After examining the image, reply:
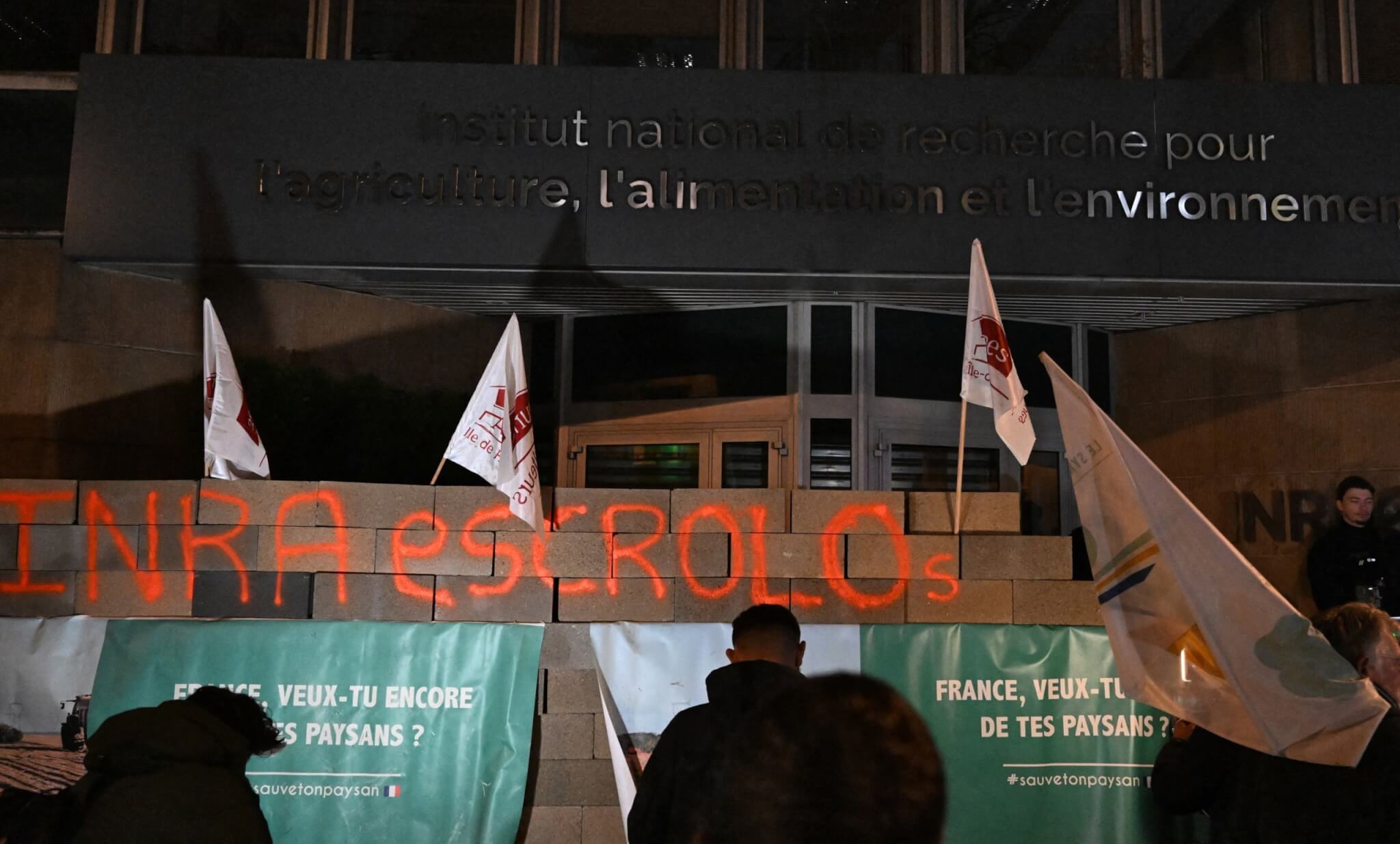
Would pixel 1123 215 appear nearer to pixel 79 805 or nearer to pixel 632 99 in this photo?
pixel 632 99

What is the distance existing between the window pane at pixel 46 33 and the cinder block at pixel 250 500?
15.4ft

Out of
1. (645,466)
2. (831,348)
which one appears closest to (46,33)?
(645,466)

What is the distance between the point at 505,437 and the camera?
6.43 m

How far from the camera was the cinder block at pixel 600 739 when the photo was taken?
6258mm

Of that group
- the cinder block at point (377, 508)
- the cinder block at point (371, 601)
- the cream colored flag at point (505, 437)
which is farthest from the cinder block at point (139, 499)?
the cream colored flag at point (505, 437)

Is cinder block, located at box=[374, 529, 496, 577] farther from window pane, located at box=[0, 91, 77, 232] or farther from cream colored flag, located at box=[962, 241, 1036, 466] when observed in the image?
window pane, located at box=[0, 91, 77, 232]

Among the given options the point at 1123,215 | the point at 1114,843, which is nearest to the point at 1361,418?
the point at 1123,215

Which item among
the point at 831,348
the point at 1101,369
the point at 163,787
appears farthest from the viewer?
the point at 1101,369

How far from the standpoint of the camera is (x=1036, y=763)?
5.92 meters

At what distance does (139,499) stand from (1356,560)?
7.38 m

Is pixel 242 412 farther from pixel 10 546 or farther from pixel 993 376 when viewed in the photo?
pixel 993 376

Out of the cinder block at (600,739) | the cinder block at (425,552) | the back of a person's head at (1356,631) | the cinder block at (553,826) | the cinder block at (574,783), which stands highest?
the cinder block at (425,552)

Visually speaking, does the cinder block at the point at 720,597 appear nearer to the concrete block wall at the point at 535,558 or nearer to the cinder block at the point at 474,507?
the concrete block wall at the point at 535,558

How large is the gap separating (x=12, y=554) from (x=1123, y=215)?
736cm
